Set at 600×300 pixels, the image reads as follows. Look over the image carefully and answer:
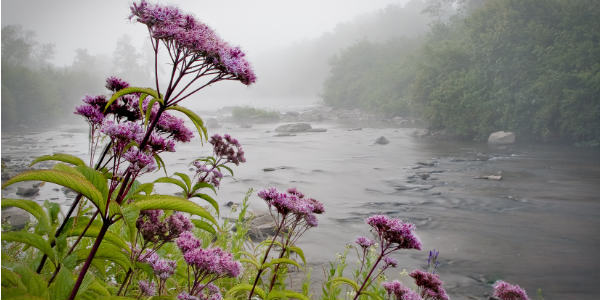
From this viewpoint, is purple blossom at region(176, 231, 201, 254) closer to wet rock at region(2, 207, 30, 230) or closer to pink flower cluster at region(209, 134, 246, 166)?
pink flower cluster at region(209, 134, 246, 166)

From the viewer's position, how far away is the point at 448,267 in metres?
5.94

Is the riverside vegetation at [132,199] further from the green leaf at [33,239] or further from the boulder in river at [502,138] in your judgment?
the boulder in river at [502,138]

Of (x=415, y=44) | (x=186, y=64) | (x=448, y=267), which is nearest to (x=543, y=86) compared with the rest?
(x=448, y=267)

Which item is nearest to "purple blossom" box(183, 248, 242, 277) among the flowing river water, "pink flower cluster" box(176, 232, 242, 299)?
"pink flower cluster" box(176, 232, 242, 299)

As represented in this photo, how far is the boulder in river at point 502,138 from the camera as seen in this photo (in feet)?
70.1

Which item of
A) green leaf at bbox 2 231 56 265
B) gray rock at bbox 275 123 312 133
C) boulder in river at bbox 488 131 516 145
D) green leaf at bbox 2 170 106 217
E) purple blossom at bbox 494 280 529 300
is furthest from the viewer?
gray rock at bbox 275 123 312 133

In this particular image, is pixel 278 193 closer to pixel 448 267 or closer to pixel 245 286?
pixel 245 286

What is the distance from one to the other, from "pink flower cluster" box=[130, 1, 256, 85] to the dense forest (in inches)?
880

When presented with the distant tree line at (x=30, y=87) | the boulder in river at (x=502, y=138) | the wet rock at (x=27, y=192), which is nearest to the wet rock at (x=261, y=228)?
the wet rock at (x=27, y=192)

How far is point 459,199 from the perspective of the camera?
10219 millimetres

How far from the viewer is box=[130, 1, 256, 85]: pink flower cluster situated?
4.95ft

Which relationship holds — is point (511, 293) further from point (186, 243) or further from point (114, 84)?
point (114, 84)

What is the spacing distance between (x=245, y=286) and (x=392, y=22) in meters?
95.5

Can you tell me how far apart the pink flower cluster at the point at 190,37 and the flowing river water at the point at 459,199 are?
414 centimetres
